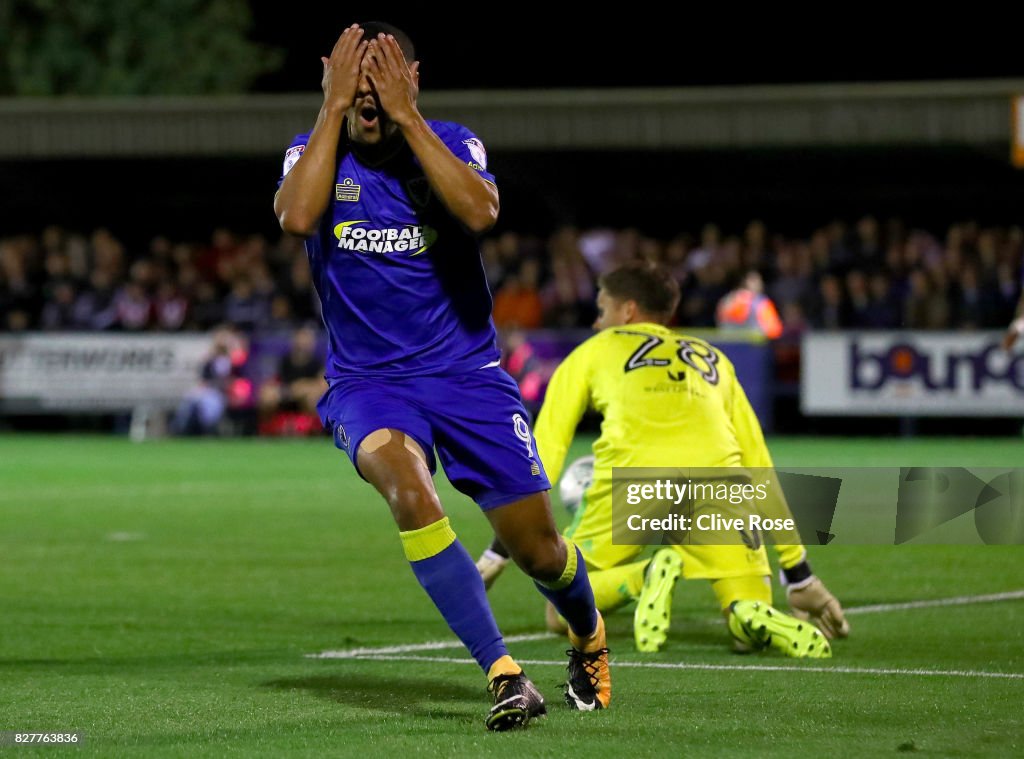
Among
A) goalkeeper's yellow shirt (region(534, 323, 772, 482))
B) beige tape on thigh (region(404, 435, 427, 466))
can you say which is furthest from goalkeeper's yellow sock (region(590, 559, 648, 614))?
beige tape on thigh (region(404, 435, 427, 466))

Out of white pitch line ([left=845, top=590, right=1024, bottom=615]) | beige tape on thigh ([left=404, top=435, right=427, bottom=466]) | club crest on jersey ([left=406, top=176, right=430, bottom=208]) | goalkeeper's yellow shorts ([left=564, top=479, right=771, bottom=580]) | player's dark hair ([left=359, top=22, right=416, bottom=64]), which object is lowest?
white pitch line ([left=845, top=590, right=1024, bottom=615])

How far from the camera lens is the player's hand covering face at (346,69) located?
5879 mm

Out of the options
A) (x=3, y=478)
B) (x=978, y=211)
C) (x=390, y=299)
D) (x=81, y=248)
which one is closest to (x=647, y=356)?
(x=390, y=299)

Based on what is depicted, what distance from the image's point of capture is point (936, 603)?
9.02m

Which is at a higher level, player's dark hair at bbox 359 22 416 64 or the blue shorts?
player's dark hair at bbox 359 22 416 64

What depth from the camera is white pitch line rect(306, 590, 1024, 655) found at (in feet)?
24.8

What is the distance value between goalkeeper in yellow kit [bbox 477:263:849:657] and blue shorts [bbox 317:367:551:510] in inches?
60.9

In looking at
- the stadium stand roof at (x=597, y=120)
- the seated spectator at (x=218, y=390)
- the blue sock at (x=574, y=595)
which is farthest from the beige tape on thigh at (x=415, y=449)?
the stadium stand roof at (x=597, y=120)

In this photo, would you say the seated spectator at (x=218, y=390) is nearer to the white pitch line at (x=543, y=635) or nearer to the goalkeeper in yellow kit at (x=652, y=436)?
the white pitch line at (x=543, y=635)

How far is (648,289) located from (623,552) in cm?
111

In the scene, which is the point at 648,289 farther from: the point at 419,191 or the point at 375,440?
the point at 375,440

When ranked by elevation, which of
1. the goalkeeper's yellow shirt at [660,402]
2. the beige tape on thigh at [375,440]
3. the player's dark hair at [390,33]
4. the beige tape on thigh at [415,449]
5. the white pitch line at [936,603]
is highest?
the player's dark hair at [390,33]

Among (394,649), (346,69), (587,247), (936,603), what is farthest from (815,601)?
(587,247)

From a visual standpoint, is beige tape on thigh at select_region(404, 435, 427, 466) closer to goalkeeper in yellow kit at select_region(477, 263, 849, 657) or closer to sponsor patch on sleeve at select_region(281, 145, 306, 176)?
sponsor patch on sleeve at select_region(281, 145, 306, 176)
